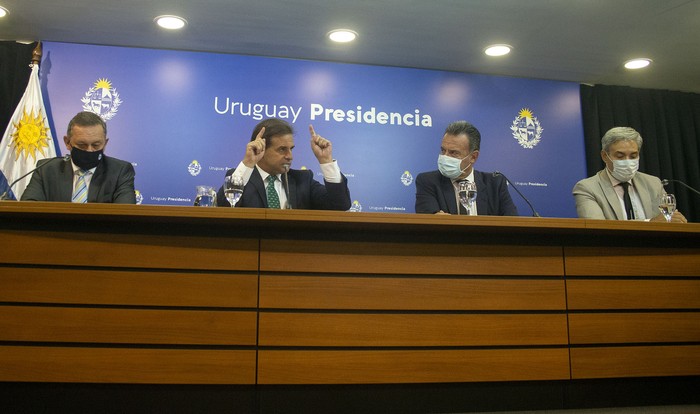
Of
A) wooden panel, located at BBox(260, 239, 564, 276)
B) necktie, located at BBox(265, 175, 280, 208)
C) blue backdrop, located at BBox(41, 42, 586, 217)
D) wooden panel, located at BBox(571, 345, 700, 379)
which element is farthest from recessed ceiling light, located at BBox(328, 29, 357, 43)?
wooden panel, located at BBox(571, 345, 700, 379)

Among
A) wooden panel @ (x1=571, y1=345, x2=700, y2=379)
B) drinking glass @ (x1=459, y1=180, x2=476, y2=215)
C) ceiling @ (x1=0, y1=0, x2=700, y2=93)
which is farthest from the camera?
ceiling @ (x1=0, y1=0, x2=700, y2=93)

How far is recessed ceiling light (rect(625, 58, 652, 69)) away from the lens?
190 inches

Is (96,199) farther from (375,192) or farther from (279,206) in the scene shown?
(375,192)

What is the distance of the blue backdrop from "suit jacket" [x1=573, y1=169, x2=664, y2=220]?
1526mm

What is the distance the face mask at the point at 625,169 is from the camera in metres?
3.28

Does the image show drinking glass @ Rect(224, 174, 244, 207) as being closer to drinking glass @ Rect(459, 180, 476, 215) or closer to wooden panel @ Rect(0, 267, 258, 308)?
wooden panel @ Rect(0, 267, 258, 308)

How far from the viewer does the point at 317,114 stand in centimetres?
468

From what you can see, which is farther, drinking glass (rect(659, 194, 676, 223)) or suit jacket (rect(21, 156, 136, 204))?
suit jacket (rect(21, 156, 136, 204))

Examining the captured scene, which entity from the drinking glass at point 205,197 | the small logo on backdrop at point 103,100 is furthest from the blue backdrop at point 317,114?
the drinking glass at point 205,197

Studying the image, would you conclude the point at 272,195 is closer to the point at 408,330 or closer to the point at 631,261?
the point at 408,330

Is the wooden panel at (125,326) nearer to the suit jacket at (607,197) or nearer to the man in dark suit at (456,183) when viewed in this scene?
the man in dark suit at (456,183)

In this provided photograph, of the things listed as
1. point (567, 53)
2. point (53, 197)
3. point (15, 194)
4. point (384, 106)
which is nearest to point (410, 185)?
point (384, 106)

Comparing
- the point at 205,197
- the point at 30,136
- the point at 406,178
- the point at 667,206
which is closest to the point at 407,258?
the point at 205,197

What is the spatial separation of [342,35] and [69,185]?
2445mm
